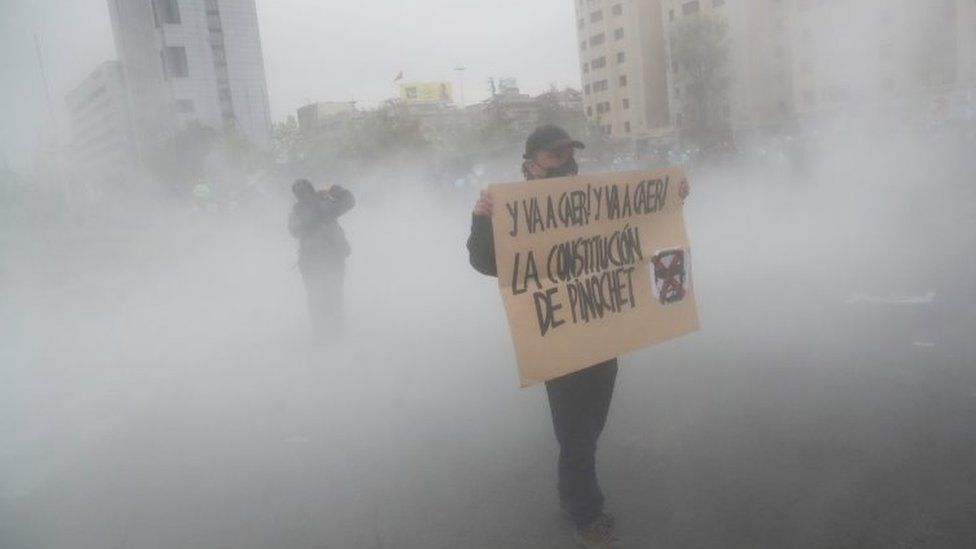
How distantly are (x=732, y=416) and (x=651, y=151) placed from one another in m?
17.3

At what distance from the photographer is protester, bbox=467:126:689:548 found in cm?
237

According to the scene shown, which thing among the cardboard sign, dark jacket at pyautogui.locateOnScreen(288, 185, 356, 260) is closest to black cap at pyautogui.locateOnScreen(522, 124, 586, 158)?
the cardboard sign

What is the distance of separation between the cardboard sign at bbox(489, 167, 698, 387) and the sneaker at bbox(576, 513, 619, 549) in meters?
0.51

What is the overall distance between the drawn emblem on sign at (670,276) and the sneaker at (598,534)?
0.78 meters

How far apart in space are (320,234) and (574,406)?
333cm

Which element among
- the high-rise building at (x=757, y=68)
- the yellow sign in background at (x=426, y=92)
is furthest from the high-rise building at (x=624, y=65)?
the high-rise building at (x=757, y=68)

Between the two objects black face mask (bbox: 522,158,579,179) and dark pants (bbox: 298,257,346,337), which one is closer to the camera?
black face mask (bbox: 522,158,579,179)

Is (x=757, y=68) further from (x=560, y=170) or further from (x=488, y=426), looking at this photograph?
(x=560, y=170)

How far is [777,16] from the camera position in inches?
286

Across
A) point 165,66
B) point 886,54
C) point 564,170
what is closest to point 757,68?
point 886,54

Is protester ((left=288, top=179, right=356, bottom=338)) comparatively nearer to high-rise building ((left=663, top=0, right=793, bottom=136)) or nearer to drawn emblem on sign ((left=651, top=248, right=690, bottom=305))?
drawn emblem on sign ((left=651, top=248, right=690, bottom=305))

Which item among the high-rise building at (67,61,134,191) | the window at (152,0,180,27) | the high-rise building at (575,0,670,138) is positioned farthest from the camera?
the high-rise building at (67,61,134,191)

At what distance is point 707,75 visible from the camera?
10.7 meters

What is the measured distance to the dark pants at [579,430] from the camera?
2.40 meters
